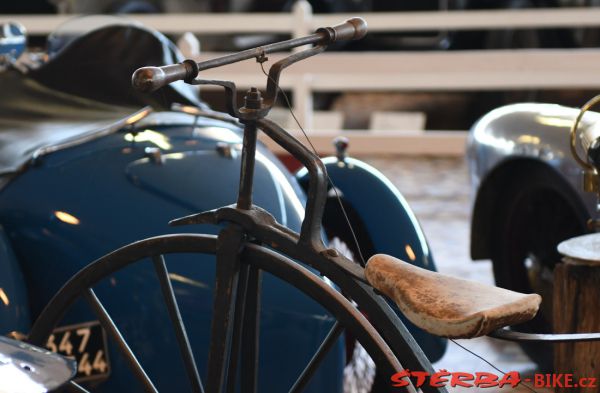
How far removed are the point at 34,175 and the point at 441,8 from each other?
5761 mm

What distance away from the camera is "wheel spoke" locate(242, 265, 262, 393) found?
178cm

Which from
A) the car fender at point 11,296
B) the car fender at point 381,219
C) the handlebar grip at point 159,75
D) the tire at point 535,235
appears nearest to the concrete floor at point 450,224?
the tire at point 535,235

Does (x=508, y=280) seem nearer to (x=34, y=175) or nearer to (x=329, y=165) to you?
(x=329, y=165)

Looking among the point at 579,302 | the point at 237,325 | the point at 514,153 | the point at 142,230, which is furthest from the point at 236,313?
the point at 514,153

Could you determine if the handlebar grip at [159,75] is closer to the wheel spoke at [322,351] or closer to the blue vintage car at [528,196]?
the wheel spoke at [322,351]

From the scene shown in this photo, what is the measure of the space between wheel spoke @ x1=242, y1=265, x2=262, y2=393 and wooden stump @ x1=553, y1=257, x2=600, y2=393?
87 centimetres

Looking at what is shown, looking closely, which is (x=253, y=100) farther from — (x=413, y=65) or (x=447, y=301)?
(x=413, y=65)

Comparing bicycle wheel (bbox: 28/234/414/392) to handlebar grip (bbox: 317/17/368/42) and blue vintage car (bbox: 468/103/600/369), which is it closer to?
handlebar grip (bbox: 317/17/368/42)

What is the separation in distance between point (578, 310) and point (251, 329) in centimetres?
93

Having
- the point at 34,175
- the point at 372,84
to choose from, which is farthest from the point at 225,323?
the point at 372,84

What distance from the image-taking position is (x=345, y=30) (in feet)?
6.14

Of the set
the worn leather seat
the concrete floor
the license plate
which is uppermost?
the worn leather seat

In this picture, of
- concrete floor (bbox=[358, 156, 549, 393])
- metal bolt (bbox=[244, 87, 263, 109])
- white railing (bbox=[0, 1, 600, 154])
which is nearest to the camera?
metal bolt (bbox=[244, 87, 263, 109])

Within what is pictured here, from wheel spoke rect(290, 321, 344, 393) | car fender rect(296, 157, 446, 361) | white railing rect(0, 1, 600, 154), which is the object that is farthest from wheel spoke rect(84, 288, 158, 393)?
white railing rect(0, 1, 600, 154)
